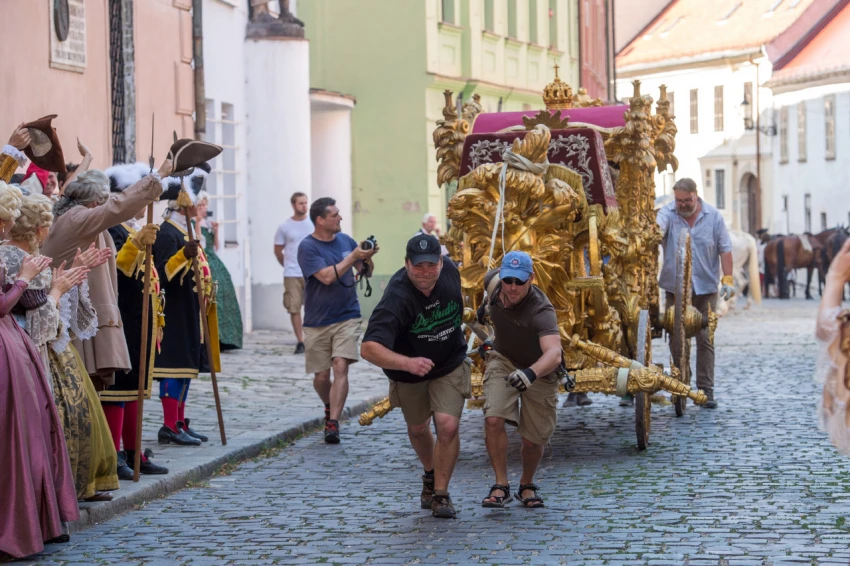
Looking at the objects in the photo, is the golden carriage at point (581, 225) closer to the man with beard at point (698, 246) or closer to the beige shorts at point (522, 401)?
the man with beard at point (698, 246)

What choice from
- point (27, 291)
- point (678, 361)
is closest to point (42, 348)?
point (27, 291)

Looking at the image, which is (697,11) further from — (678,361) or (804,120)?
(678,361)

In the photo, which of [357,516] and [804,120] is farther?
[804,120]

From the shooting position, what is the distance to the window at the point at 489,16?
102ft

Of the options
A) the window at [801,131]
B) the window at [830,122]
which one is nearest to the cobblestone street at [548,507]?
the window at [830,122]

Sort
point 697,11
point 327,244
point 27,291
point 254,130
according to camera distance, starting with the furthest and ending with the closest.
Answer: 1. point 697,11
2. point 254,130
3. point 327,244
4. point 27,291

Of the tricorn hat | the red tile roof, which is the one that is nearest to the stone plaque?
the tricorn hat

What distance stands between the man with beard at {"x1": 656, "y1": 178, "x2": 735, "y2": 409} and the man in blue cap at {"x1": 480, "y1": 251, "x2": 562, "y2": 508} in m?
4.89

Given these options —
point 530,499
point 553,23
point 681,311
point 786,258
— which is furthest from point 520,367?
point 786,258

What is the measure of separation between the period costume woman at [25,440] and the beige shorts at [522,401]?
90.3 inches

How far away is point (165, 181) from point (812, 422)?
5.16m

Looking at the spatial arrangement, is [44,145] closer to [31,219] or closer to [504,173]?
[31,219]

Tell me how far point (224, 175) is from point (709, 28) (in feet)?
171

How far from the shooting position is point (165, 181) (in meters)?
10.6
